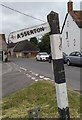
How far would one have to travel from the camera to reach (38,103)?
7.13 metres

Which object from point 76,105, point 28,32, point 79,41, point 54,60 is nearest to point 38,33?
point 28,32

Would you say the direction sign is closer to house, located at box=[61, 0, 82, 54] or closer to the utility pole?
the utility pole

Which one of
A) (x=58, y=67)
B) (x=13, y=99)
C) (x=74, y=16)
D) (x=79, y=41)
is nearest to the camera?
(x=58, y=67)

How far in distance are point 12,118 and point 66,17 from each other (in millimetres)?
55685

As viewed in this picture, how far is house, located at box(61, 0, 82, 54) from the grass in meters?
45.1

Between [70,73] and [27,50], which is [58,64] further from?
[27,50]

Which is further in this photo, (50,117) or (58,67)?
(50,117)

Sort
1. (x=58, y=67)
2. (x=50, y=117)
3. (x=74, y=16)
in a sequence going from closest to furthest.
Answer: (x=58, y=67) → (x=50, y=117) → (x=74, y=16)

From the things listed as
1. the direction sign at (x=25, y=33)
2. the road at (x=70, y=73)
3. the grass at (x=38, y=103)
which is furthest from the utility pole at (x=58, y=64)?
the road at (x=70, y=73)

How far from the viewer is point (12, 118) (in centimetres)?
585

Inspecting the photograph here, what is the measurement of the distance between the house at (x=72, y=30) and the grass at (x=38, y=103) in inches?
1775

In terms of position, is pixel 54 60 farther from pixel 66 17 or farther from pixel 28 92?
pixel 66 17

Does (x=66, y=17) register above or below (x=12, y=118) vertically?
above

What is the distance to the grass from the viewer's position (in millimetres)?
6078
